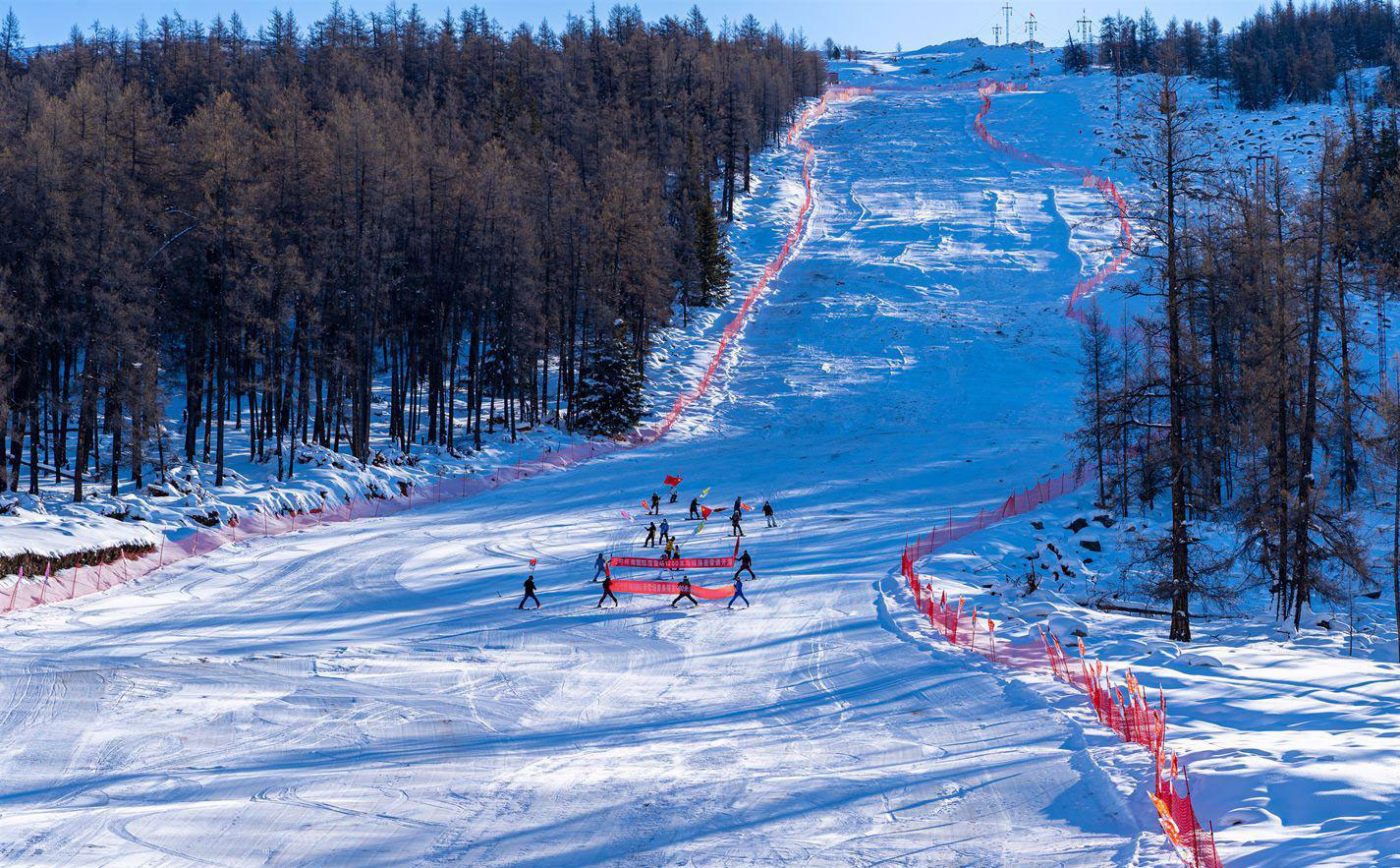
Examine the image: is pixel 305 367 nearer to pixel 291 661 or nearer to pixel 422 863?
pixel 291 661

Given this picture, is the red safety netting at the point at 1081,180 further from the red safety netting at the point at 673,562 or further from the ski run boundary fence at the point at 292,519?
the ski run boundary fence at the point at 292,519

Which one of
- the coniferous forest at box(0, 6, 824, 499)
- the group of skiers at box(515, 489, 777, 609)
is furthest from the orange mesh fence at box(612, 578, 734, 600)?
the coniferous forest at box(0, 6, 824, 499)

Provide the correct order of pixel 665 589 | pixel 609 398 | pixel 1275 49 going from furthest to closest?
pixel 1275 49 < pixel 609 398 < pixel 665 589

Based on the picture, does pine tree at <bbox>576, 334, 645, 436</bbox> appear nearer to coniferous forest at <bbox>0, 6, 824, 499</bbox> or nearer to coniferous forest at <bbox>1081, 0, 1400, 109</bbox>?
coniferous forest at <bbox>0, 6, 824, 499</bbox>

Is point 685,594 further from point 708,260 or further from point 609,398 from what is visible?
point 708,260

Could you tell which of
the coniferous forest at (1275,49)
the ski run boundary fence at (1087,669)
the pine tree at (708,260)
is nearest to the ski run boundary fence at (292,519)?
the pine tree at (708,260)

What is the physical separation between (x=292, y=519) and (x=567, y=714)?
65.6 ft

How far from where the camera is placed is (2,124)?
39.2 metres

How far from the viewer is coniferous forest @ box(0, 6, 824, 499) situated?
31859 mm

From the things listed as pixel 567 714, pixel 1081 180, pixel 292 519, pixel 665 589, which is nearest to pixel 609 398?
pixel 292 519

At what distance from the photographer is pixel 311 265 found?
130ft

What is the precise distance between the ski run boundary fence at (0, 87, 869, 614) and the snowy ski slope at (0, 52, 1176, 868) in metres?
0.85

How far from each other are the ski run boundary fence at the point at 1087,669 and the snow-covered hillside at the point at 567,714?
0.31 m

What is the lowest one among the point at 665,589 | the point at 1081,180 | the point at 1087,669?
the point at 665,589
